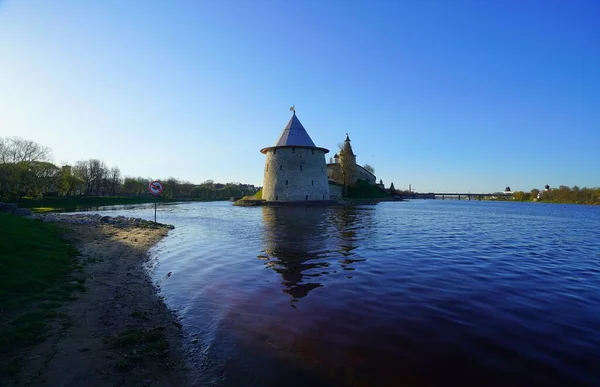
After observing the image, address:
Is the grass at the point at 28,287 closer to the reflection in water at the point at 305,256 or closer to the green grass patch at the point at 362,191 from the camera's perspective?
the reflection in water at the point at 305,256

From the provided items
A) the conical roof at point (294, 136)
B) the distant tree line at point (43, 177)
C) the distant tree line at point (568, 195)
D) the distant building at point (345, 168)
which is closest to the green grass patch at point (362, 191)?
the distant building at point (345, 168)

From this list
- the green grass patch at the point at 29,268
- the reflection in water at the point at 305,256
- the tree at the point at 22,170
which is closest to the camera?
the green grass patch at the point at 29,268

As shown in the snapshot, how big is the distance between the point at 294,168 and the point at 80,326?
4398 centimetres

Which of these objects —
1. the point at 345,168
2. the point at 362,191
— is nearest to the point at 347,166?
the point at 345,168

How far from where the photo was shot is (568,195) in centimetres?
9619

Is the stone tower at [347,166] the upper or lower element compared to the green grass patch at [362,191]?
upper

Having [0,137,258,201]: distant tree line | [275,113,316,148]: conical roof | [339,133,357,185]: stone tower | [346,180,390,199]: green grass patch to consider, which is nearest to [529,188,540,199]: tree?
[346,180,390,199]: green grass patch

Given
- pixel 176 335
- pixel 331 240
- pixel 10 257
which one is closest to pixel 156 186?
pixel 331 240

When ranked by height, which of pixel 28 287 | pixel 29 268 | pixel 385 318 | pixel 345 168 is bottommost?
pixel 385 318

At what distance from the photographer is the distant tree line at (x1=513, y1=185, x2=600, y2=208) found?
287ft

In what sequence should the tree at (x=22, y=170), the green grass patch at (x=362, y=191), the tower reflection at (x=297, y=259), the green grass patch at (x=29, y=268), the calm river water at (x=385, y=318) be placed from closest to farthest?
the calm river water at (x=385, y=318) < the green grass patch at (x=29, y=268) < the tower reflection at (x=297, y=259) < the tree at (x=22, y=170) < the green grass patch at (x=362, y=191)

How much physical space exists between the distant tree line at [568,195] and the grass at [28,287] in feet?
391

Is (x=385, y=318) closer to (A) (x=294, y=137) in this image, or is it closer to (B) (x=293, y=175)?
(B) (x=293, y=175)

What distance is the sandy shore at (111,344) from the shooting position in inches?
121
